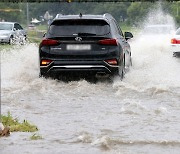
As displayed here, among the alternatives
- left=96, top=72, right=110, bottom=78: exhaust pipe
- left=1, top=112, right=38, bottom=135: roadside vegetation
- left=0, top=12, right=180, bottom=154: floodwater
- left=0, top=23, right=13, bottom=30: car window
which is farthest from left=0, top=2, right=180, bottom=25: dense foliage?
left=1, top=112, right=38, bottom=135: roadside vegetation

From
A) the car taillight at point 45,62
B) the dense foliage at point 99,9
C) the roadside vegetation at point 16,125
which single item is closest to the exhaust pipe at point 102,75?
the car taillight at point 45,62

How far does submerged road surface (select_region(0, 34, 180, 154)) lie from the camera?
826 centimetres

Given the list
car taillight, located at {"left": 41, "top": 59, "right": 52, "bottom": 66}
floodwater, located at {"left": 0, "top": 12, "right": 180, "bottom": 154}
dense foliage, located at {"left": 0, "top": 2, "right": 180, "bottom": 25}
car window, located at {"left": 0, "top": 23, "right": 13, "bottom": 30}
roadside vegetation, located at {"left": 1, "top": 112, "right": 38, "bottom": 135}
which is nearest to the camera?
floodwater, located at {"left": 0, "top": 12, "right": 180, "bottom": 154}

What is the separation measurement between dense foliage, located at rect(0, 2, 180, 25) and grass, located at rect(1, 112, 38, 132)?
92.4m

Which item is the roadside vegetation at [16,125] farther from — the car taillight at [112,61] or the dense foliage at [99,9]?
the dense foliage at [99,9]

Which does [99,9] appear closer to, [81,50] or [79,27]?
[79,27]

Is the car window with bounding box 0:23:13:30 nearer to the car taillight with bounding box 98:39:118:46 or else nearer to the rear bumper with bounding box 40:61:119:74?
the rear bumper with bounding box 40:61:119:74

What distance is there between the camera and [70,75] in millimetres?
15094

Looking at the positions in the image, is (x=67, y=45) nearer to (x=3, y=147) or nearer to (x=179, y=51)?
(x=3, y=147)

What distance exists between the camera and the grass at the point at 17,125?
920cm

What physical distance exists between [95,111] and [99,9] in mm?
114539

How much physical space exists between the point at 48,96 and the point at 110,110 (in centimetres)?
218

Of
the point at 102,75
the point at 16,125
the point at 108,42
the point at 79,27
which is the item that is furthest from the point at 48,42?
the point at 16,125

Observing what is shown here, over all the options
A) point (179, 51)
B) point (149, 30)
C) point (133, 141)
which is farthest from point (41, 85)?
point (149, 30)
